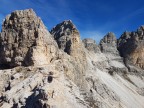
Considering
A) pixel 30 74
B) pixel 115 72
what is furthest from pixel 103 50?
pixel 30 74

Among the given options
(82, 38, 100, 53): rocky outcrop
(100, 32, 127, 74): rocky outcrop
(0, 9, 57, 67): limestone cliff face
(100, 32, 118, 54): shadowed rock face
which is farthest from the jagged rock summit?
(100, 32, 118, 54): shadowed rock face

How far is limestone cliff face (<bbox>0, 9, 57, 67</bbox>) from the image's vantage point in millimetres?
42447

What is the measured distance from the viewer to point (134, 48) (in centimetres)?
8550

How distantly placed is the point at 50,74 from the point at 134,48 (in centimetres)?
5222

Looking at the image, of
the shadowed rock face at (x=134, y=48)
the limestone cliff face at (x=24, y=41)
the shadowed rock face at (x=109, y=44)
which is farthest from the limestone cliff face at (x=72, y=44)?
the shadowed rock face at (x=109, y=44)

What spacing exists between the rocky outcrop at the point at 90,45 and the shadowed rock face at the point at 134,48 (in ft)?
22.1

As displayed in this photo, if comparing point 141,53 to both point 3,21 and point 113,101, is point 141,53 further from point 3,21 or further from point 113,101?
point 3,21

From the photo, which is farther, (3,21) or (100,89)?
(100,89)

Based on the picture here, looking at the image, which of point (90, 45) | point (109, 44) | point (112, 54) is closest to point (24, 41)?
point (90, 45)

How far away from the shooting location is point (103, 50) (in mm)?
89250

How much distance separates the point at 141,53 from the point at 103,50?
32.0ft

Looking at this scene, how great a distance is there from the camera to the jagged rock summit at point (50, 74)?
105 ft

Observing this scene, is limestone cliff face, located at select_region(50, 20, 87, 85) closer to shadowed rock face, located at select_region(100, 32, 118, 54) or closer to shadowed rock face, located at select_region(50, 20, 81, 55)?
shadowed rock face, located at select_region(50, 20, 81, 55)

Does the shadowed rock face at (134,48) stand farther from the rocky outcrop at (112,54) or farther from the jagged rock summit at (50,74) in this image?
the jagged rock summit at (50,74)
